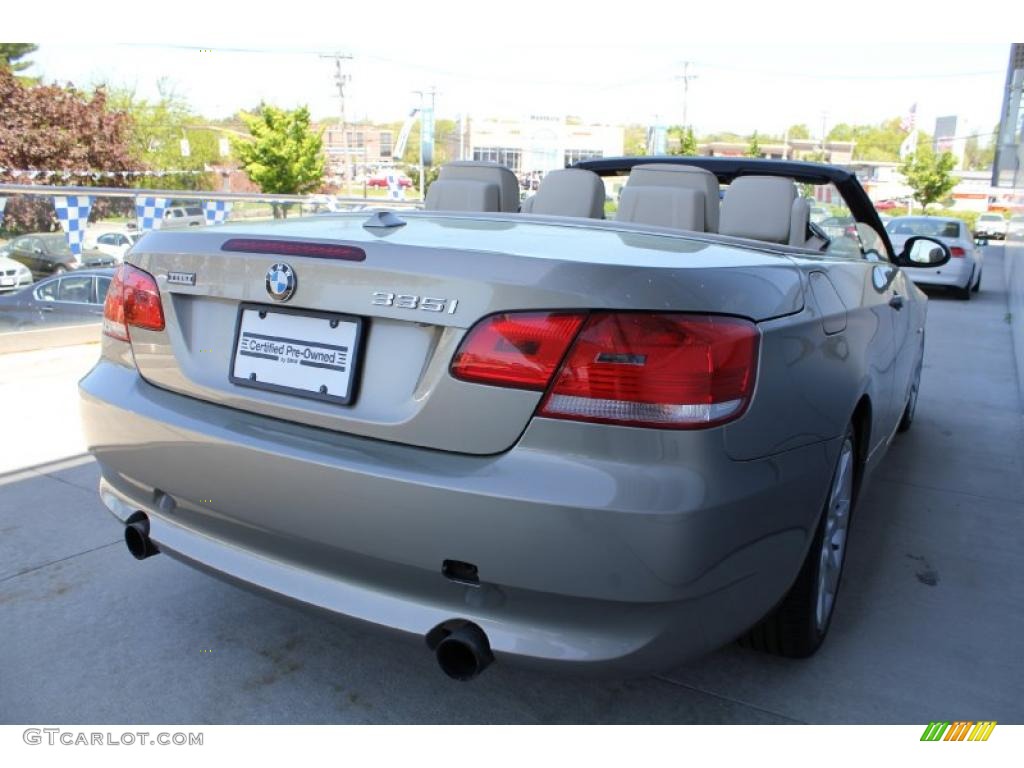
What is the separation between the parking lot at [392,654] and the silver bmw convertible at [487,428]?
0.26 m

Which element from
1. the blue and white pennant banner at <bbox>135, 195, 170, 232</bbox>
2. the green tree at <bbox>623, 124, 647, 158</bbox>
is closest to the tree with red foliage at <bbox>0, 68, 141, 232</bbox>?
the blue and white pennant banner at <bbox>135, 195, 170, 232</bbox>

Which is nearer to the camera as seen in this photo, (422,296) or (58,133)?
(422,296)

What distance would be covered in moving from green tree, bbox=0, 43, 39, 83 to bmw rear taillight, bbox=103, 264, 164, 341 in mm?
48645

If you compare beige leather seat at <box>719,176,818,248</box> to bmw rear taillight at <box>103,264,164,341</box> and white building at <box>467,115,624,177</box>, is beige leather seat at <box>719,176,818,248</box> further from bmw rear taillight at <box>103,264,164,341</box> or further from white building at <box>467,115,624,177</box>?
white building at <box>467,115,624,177</box>

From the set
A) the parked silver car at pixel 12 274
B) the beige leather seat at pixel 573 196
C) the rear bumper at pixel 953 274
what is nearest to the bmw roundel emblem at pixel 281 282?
the beige leather seat at pixel 573 196

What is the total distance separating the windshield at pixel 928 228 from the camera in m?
15.3

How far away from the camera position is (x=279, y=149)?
47.1 meters

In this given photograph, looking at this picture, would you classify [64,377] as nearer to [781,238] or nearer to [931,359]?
[781,238]

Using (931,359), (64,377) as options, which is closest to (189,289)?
(64,377)

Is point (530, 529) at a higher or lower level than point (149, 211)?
lower

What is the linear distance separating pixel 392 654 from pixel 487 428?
44.8 inches

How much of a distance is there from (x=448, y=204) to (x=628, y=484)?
87.3 inches

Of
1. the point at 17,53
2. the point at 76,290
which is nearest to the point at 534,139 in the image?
the point at 17,53
